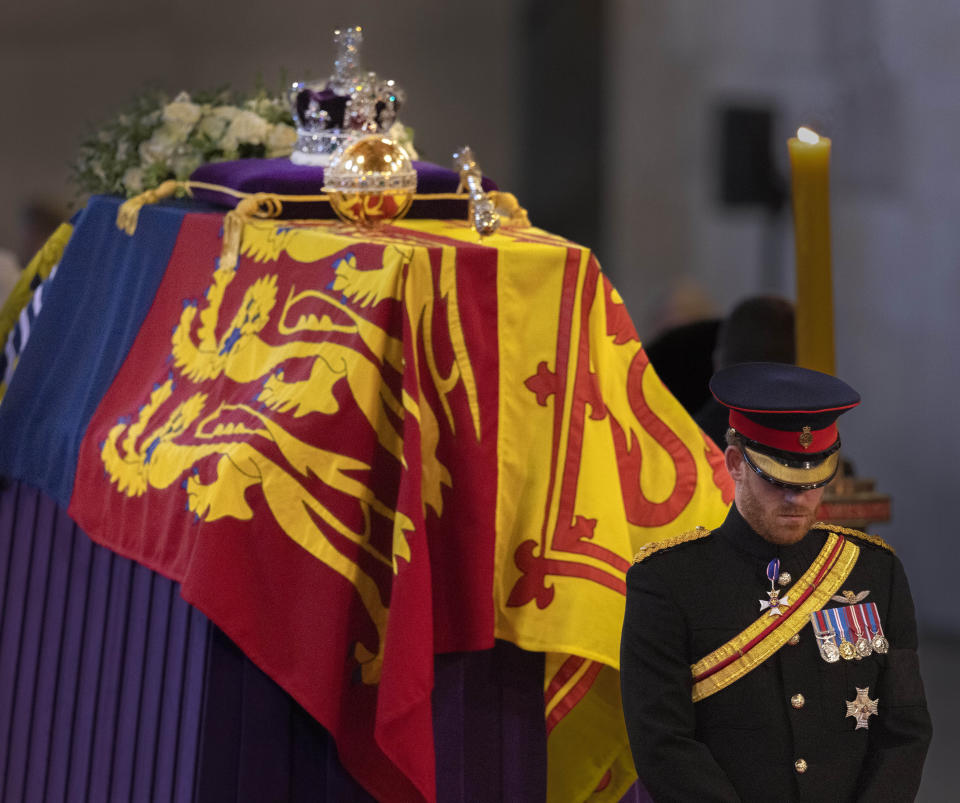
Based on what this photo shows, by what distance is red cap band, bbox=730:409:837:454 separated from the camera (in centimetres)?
195

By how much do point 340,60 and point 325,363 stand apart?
883 millimetres

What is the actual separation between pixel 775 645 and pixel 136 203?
181 centimetres

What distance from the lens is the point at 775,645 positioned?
202cm

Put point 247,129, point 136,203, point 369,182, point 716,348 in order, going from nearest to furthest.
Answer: point 369,182 < point 136,203 < point 247,129 < point 716,348

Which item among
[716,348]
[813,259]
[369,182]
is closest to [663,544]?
[813,259]

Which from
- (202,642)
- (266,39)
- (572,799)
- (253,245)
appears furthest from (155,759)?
(266,39)

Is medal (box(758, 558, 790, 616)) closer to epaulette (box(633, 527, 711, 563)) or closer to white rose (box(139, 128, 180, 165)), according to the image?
epaulette (box(633, 527, 711, 563))

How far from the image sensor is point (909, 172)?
5.86 m

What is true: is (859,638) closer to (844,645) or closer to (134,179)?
(844,645)

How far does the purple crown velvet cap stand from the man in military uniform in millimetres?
1026


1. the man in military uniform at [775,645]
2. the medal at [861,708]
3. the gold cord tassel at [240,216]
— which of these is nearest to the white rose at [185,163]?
the gold cord tassel at [240,216]

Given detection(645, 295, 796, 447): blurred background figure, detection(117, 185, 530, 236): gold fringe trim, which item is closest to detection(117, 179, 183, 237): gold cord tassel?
detection(117, 185, 530, 236): gold fringe trim

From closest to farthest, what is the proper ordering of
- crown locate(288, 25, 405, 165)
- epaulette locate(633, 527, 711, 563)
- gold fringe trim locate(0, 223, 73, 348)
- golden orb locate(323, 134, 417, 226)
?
epaulette locate(633, 527, 711, 563)
golden orb locate(323, 134, 417, 226)
crown locate(288, 25, 405, 165)
gold fringe trim locate(0, 223, 73, 348)

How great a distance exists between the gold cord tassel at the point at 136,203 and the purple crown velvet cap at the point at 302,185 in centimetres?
22
